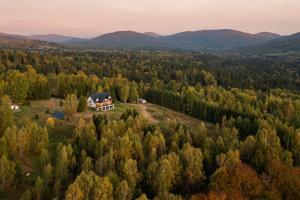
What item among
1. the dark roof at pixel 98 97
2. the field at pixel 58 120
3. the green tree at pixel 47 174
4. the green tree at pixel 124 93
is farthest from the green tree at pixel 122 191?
the green tree at pixel 124 93

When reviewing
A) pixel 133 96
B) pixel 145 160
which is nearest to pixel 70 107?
pixel 133 96

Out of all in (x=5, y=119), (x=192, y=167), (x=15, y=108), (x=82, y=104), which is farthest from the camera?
(x=82, y=104)

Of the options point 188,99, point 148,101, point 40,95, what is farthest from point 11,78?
point 188,99

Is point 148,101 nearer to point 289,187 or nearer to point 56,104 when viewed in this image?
point 56,104

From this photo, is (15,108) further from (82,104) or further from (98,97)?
(98,97)

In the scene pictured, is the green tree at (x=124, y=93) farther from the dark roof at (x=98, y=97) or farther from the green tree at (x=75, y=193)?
the green tree at (x=75, y=193)

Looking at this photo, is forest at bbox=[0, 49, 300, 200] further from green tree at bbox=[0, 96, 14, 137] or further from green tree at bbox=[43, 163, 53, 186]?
green tree at bbox=[0, 96, 14, 137]

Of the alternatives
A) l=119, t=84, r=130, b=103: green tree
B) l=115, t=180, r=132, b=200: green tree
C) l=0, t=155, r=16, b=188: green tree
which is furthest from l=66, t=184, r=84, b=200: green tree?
l=119, t=84, r=130, b=103: green tree

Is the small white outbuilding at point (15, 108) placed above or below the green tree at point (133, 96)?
above
